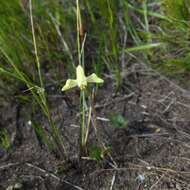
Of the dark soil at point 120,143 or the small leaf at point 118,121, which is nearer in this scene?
the dark soil at point 120,143

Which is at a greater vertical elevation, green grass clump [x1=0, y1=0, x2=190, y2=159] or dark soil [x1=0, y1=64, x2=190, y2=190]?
green grass clump [x1=0, y1=0, x2=190, y2=159]

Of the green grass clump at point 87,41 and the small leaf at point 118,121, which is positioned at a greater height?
the green grass clump at point 87,41

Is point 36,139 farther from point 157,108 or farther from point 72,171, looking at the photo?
point 157,108

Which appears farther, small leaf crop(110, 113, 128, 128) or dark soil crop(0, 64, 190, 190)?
small leaf crop(110, 113, 128, 128)

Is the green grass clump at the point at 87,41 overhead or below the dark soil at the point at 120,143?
overhead
